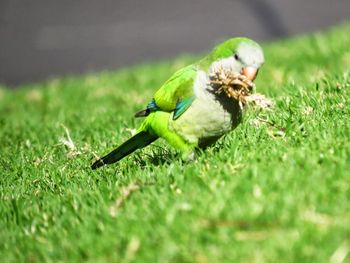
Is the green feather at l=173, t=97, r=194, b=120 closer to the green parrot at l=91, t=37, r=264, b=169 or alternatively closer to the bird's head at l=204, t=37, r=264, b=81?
the green parrot at l=91, t=37, r=264, b=169

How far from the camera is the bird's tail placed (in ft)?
15.4

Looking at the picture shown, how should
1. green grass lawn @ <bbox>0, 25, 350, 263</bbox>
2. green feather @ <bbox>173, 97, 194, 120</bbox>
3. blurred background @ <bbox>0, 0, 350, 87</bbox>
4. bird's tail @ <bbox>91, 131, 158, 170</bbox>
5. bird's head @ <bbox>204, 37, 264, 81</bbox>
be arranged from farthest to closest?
1. blurred background @ <bbox>0, 0, 350, 87</bbox>
2. bird's tail @ <bbox>91, 131, 158, 170</bbox>
3. green feather @ <bbox>173, 97, 194, 120</bbox>
4. bird's head @ <bbox>204, 37, 264, 81</bbox>
5. green grass lawn @ <bbox>0, 25, 350, 263</bbox>

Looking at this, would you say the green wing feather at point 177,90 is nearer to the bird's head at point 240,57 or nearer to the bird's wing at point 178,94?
the bird's wing at point 178,94

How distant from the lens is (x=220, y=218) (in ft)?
10.6

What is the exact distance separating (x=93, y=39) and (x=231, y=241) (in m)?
11.1

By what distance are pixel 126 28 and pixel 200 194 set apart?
11057 millimetres

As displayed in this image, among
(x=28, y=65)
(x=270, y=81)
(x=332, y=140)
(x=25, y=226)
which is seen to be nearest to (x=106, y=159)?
(x=25, y=226)

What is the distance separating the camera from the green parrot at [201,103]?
402cm

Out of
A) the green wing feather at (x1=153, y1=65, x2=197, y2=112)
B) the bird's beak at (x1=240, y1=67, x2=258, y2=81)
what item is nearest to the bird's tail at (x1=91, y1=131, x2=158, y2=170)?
the green wing feather at (x1=153, y1=65, x2=197, y2=112)

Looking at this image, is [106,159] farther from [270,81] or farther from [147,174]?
[270,81]

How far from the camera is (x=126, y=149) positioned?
4695 mm

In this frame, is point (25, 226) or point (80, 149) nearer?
point (25, 226)

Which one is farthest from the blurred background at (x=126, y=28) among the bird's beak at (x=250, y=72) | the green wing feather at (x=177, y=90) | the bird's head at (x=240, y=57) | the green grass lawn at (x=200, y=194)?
the bird's beak at (x=250, y=72)

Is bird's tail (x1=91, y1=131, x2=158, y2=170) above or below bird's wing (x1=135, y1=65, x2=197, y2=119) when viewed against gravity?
below
